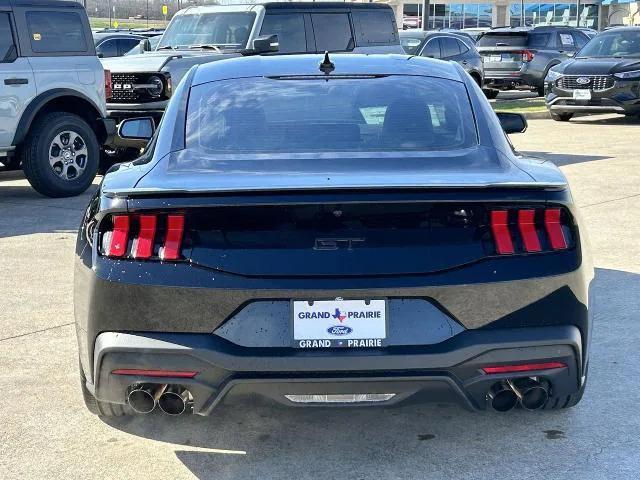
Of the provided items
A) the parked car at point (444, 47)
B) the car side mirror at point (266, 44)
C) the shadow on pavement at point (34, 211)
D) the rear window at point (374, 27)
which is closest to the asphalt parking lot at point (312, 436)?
the shadow on pavement at point (34, 211)

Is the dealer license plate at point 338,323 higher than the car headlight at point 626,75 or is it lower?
higher

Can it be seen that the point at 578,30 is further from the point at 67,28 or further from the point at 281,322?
the point at 281,322

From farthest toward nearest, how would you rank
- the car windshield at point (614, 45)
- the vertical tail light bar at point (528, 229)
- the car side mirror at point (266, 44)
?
the car windshield at point (614, 45) < the car side mirror at point (266, 44) < the vertical tail light bar at point (528, 229)

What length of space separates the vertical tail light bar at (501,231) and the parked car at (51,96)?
25.3 feet

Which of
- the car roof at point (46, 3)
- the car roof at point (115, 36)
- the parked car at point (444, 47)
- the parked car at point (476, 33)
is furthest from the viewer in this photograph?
the parked car at point (476, 33)

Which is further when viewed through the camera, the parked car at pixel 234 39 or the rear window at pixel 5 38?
the parked car at pixel 234 39

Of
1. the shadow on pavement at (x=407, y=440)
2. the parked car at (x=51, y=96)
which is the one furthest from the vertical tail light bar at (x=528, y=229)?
the parked car at (x=51, y=96)

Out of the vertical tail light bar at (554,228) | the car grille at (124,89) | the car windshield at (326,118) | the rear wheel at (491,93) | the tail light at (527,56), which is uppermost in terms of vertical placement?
the car windshield at (326,118)

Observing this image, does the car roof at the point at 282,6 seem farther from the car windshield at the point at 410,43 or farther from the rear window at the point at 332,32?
the car windshield at the point at 410,43

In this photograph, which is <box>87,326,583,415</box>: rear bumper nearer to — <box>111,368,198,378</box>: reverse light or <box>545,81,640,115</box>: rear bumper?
<box>111,368,198,378</box>: reverse light

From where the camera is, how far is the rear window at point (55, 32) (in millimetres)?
10758

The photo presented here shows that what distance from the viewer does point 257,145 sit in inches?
171

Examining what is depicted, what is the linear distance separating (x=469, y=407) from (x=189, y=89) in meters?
2.02

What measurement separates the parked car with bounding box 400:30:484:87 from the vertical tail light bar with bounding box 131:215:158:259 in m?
16.5
